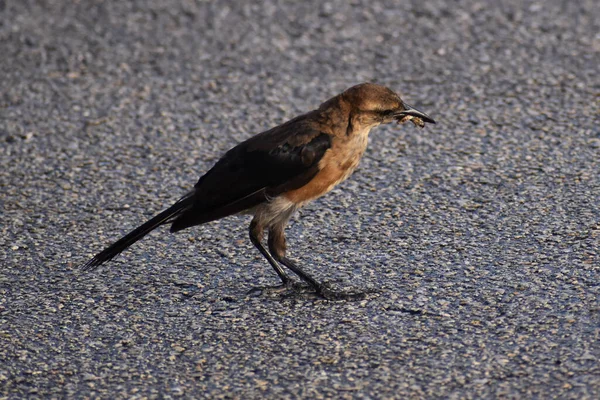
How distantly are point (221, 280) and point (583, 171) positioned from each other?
256cm

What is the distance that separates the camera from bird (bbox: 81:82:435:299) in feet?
16.4

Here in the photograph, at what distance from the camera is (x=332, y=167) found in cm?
498

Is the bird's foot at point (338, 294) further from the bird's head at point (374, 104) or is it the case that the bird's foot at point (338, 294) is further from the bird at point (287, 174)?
the bird's head at point (374, 104)

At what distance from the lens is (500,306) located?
15.5ft

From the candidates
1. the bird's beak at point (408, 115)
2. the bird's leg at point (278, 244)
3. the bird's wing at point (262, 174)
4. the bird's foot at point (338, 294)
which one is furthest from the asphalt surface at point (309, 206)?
the bird's beak at point (408, 115)

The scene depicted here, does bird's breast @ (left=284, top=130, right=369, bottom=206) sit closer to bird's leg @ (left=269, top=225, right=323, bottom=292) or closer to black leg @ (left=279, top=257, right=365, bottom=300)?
bird's leg @ (left=269, top=225, right=323, bottom=292)

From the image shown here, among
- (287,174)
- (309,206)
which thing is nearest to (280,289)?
(287,174)

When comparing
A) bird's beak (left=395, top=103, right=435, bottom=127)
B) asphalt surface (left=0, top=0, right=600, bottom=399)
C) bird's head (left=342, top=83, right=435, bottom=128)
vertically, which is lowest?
asphalt surface (left=0, top=0, right=600, bottom=399)

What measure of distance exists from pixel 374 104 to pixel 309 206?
131 centimetres

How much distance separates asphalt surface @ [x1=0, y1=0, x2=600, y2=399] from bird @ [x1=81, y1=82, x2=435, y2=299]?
0.30 meters

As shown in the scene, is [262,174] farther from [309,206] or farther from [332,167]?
[309,206]

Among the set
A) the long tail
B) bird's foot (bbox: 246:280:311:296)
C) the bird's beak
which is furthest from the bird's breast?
the long tail

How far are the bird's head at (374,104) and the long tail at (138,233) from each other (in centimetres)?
97

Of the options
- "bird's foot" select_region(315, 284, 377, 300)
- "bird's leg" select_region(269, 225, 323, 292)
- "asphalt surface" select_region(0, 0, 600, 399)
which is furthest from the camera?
"bird's leg" select_region(269, 225, 323, 292)
